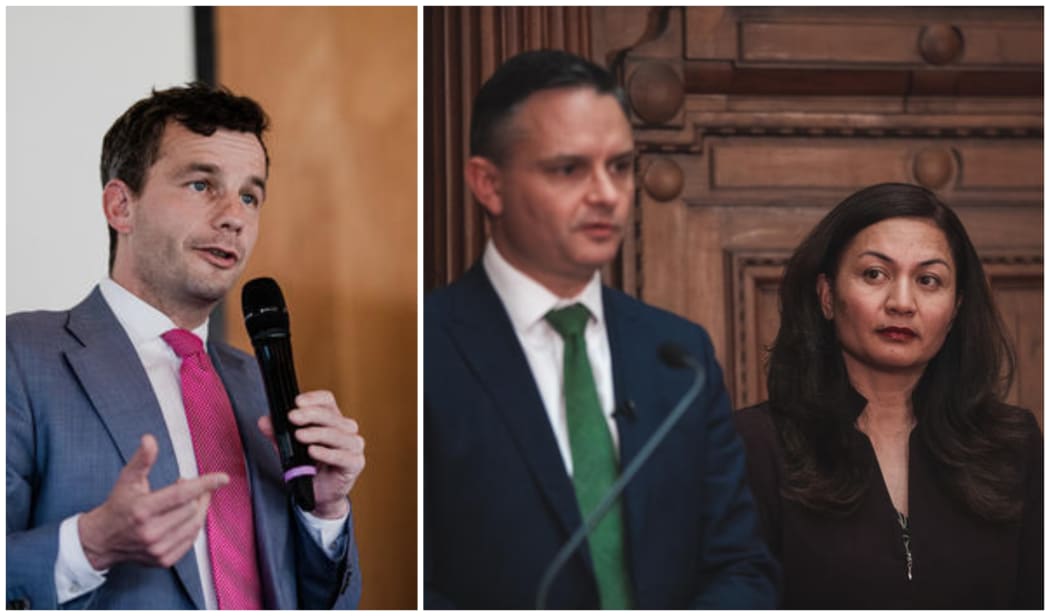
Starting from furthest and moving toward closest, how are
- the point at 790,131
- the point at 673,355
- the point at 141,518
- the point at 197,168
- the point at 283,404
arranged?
the point at 790,131 → the point at 673,355 → the point at 197,168 → the point at 283,404 → the point at 141,518

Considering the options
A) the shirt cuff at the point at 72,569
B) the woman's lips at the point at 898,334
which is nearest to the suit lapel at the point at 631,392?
the woman's lips at the point at 898,334

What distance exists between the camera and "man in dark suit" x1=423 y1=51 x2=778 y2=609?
2398mm

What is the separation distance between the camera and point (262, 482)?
7.77 ft

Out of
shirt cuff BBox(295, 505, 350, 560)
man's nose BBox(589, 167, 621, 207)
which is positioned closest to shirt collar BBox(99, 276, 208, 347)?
shirt cuff BBox(295, 505, 350, 560)

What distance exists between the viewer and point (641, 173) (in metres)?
2.53

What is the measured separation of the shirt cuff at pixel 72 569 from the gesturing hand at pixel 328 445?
0.33 metres

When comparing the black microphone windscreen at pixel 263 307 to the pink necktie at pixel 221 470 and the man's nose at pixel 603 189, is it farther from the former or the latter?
the man's nose at pixel 603 189

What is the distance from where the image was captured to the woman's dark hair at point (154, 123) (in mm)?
2400

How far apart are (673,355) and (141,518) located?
89 cm

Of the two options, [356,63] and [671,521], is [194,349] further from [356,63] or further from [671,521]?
[671,521]

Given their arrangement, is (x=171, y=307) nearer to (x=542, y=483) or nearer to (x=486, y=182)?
(x=486, y=182)

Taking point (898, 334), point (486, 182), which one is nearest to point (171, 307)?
point (486, 182)

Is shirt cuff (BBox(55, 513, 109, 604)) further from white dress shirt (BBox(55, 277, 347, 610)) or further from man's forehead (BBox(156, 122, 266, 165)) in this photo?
man's forehead (BBox(156, 122, 266, 165))

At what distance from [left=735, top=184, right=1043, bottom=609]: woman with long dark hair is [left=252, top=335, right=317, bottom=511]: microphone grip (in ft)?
2.40
